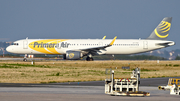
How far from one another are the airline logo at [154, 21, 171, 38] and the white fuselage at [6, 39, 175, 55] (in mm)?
2699

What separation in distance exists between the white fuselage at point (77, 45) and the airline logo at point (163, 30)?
2699mm

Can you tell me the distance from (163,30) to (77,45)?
17627mm

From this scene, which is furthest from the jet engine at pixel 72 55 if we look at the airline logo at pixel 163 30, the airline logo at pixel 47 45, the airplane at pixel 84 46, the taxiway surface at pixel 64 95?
the taxiway surface at pixel 64 95

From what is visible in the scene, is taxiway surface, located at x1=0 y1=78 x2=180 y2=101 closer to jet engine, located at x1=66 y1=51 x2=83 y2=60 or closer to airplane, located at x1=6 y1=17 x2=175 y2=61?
jet engine, located at x1=66 y1=51 x2=83 y2=60

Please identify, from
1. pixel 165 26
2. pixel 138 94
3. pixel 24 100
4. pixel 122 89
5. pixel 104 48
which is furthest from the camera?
pixel 165 26

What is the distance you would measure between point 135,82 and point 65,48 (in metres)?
41.7

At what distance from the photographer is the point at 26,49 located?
58875 millimetres

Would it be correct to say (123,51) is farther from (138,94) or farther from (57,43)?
(138,94)

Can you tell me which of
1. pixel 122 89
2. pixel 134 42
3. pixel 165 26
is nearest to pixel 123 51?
pixel 134 42

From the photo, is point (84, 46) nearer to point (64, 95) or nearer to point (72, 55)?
point (72, 55)

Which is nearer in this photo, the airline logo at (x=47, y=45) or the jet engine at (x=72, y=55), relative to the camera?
the jet engine at (x=72, y=55)

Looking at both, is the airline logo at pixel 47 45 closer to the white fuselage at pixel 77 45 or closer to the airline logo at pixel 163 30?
the white fuselage at pixel 77 45

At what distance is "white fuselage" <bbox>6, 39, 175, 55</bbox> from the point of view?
5853 centimetres

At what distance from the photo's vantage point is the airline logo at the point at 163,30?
204ft
